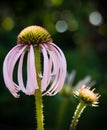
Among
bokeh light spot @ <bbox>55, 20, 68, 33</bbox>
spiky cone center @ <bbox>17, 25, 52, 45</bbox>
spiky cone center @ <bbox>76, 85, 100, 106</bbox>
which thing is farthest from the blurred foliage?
spiky cone center @ <bbox>17, 25, 52, 45</bbox>

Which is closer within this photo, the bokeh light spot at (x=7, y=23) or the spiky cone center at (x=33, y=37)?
the spiky cone center at (x=33, y=37)

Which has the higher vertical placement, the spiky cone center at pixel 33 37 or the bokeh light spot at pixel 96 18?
the bokeh light spot at pixel 96 18

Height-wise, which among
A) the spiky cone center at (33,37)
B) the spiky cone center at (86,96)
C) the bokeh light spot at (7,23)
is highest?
the bokeh light spot at (7,23)

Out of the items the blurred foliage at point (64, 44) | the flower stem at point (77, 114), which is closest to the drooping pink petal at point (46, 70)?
the flower stem at point (77, 114)

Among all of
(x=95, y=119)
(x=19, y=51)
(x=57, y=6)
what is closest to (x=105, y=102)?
(x=95, y=119)

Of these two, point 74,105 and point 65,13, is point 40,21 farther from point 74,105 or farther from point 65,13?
point 74,105

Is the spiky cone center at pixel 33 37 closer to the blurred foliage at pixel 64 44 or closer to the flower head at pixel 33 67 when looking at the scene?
the flower head at pixel 33 67

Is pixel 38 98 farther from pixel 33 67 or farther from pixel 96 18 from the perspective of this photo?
pixel 96 18
